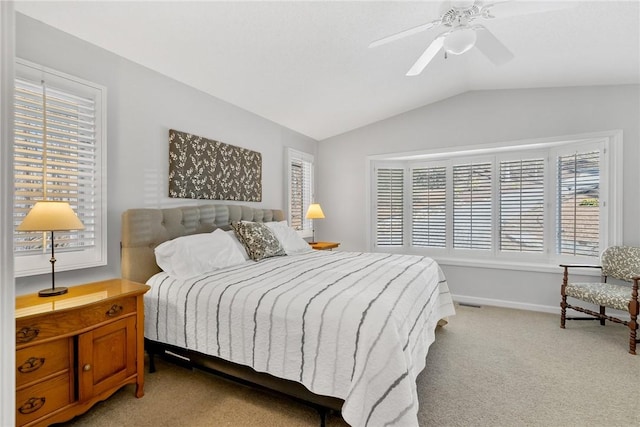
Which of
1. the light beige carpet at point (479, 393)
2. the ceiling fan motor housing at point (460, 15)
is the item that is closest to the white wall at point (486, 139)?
the light beige carpet at point (479, 393)

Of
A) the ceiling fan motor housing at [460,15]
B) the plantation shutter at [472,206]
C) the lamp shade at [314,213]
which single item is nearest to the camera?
the ceiling fan motor housing at [460,15]

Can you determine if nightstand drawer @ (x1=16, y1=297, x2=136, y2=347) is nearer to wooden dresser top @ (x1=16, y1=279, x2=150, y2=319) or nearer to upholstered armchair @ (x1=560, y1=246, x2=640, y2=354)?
wooden dresser top @ (x1=16, y1=279, x2=150, y2=319)

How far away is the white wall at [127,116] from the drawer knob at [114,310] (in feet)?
2.09

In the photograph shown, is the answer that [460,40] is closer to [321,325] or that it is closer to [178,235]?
[321,325]

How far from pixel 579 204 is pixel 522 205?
591 mm

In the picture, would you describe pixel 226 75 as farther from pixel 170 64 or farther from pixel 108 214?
pixel 108 214

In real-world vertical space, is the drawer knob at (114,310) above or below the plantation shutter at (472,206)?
below

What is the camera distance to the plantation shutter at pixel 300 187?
4.72 meters

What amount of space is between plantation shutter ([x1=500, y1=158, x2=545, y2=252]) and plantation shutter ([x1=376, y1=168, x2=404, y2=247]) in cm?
142

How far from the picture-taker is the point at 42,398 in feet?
5.20

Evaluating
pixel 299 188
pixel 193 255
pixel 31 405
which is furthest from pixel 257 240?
pixel 299 188

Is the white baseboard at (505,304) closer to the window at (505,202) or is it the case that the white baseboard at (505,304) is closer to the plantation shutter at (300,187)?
the window at (505,202)

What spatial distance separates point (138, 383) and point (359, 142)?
4.24 meters

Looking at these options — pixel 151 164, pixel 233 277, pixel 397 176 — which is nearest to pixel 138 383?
pixel 233 277
